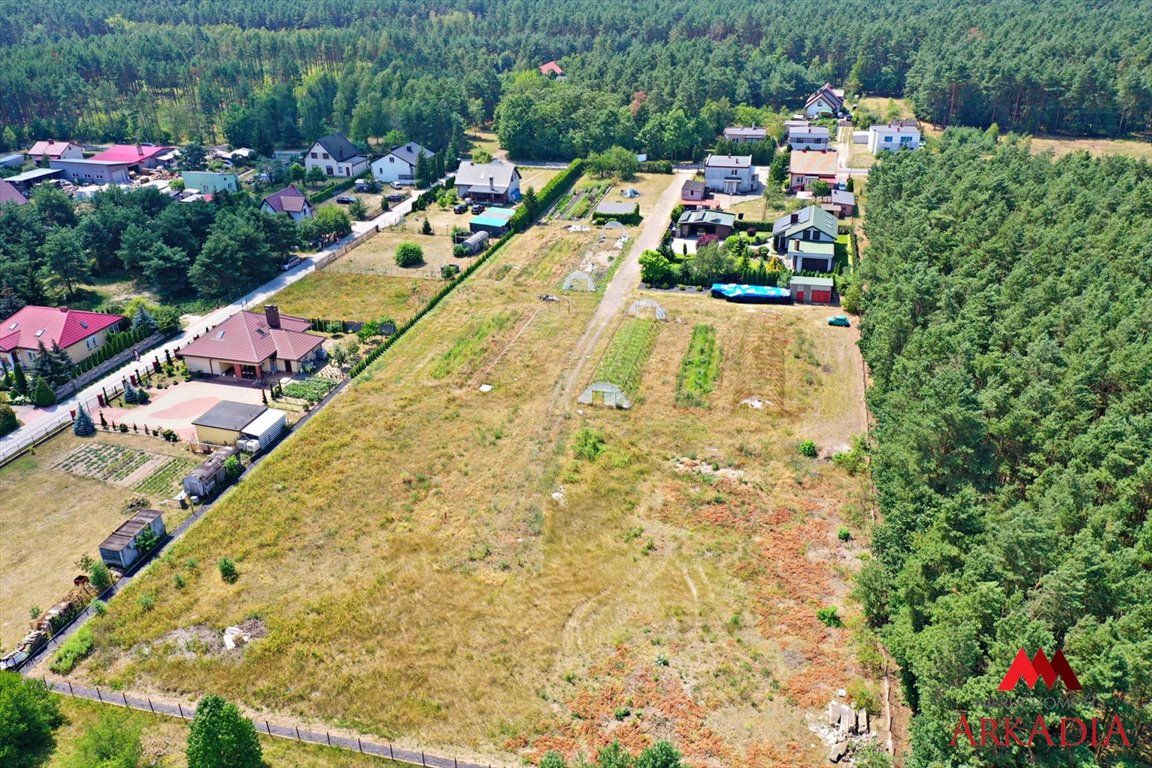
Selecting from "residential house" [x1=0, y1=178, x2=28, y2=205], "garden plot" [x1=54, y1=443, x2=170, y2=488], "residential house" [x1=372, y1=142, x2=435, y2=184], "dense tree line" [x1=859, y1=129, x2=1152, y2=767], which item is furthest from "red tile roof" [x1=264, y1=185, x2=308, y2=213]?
"dense tree line" [x1=859, y1=129, x2=1152, y2=767]

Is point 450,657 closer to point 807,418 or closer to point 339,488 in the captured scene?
point 339,488

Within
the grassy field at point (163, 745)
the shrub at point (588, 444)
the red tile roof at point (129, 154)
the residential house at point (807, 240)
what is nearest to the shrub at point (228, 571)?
the grassy field at point (163, 745)

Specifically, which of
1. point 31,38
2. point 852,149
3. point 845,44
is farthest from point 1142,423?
point 31,38

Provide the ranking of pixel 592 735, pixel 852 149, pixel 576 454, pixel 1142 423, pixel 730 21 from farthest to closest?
pixel 730 21
pixel 852 149
pixel 576 454
pixel 1142 423
pixel 592 735

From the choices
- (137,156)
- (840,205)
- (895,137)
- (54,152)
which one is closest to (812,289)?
(840,205)

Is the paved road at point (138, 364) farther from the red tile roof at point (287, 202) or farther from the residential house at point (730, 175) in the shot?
the residential house at point (730, 175)

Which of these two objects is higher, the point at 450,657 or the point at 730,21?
the point at 730,21

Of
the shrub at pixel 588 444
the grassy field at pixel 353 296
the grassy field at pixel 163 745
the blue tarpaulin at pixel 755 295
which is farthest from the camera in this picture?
the blue tarpaulin at pixel 755 295

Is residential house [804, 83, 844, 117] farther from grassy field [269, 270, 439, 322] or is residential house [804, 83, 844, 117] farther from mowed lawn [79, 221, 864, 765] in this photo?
mowed lawn [79, 221, 864, 765]
